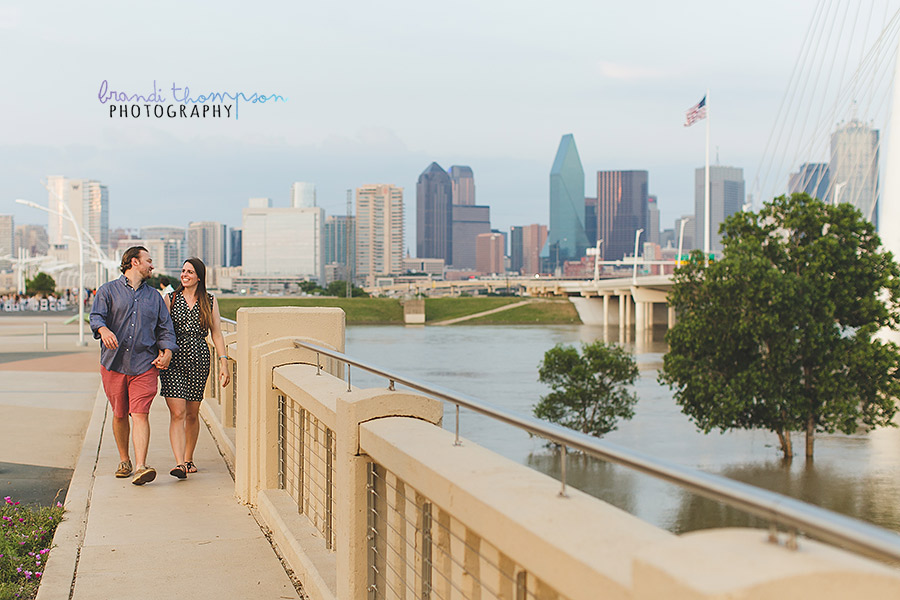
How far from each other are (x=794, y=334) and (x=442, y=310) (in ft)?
266

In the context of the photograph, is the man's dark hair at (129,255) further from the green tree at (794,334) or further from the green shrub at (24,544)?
the green tree at (794,334)

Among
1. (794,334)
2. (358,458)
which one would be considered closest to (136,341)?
(358,458)

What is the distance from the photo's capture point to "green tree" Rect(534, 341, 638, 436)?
108ft

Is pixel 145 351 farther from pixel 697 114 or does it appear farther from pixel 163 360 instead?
A: pixel 697 114

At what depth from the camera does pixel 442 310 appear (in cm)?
11019

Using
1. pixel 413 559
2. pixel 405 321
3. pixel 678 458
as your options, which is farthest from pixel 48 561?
pixel 405 321

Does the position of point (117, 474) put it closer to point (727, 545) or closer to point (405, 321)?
point (727, 545)

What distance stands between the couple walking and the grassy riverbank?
9187 cm

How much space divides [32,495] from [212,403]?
439cm

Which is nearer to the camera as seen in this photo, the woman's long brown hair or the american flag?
the woman's long brown hair

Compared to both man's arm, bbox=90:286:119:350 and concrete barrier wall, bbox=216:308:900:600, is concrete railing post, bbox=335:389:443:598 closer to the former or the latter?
concrete barrier wall, bbox=216:308:900:600

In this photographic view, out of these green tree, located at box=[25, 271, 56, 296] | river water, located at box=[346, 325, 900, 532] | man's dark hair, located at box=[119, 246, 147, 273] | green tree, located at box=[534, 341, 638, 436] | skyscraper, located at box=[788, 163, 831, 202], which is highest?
skyscraper, located at box=[788, 163, 831, 202]

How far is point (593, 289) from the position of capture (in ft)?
374

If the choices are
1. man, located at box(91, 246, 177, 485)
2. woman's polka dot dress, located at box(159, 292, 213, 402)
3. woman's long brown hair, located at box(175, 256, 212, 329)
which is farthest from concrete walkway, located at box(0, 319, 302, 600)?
woman's long brown hair, located at box(175, 256, 212, 329)
